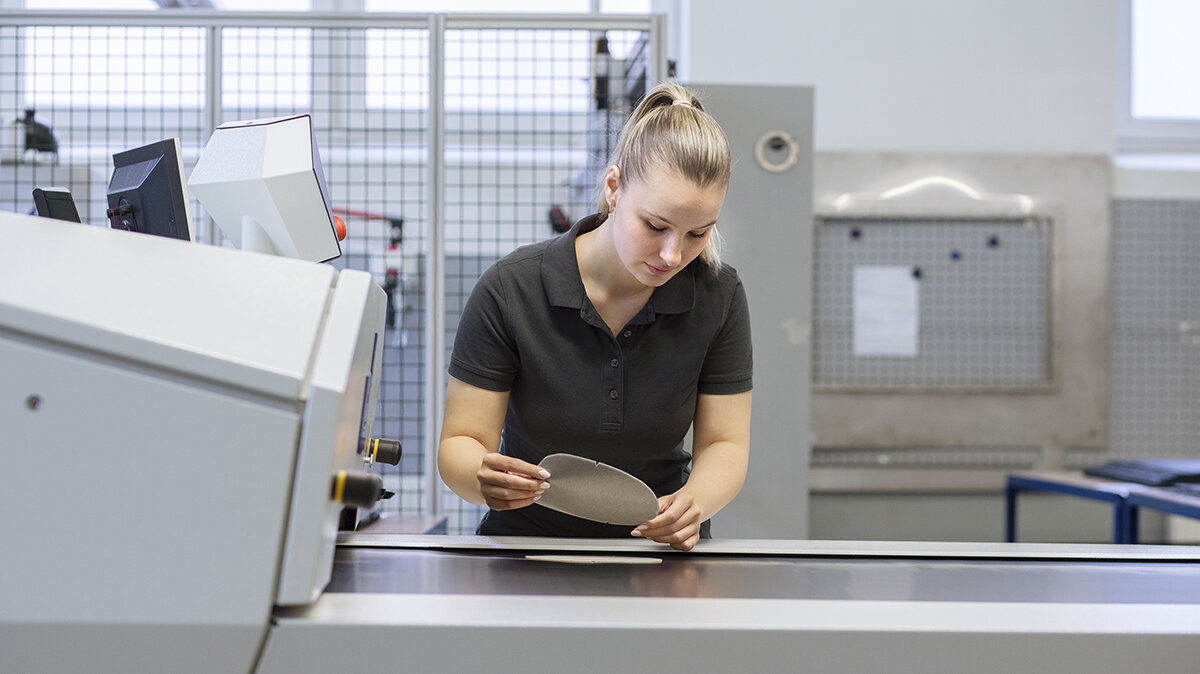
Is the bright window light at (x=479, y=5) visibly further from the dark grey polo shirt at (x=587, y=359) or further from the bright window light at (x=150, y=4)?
the dark grey polo shirt at (x=587, y=359)

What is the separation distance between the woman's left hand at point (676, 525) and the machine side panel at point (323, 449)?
15.1 inches

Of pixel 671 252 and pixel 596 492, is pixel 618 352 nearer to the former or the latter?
pixel 671 252

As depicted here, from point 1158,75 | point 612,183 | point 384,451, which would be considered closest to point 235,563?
point 384,451

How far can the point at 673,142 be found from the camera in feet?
3.73

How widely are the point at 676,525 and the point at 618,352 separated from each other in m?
0.34

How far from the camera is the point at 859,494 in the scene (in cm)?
351

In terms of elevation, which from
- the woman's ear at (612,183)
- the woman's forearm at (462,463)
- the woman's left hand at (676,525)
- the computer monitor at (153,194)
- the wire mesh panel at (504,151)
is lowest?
the woman's left hand at (676,525)

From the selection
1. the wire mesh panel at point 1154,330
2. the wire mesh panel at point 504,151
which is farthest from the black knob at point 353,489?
the wire mesh panel at point 1154,330

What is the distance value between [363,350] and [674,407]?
622 mm

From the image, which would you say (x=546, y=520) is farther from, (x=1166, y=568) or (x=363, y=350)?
(x=1166, y=568)

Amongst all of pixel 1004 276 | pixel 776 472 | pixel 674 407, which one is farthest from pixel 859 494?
pixel 674 407

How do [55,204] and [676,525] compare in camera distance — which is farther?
[676,525]

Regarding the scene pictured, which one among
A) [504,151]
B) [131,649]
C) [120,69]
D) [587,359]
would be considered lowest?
[131,649]

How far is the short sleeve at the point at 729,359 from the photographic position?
4.27 ft
